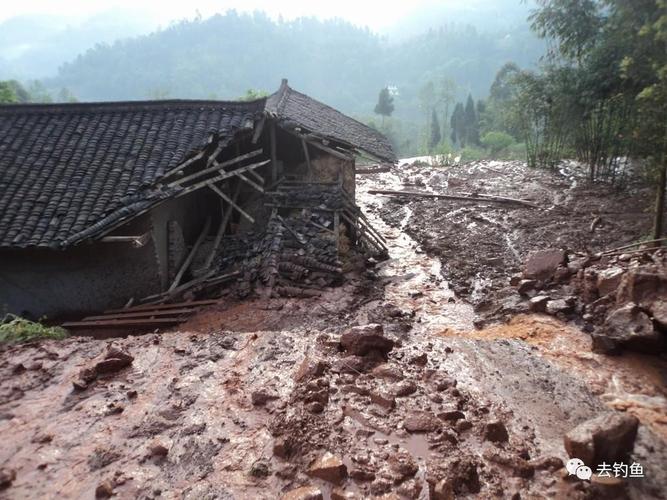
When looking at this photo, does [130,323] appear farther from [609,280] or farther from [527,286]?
[609,280]

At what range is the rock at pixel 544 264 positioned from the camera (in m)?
5.81

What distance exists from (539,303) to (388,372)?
9.29 ft

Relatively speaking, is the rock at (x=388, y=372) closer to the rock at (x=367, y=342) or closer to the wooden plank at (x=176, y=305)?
the rock at (x=367, y=342)

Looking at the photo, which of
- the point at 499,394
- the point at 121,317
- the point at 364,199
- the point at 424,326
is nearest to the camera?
the point at 499,394

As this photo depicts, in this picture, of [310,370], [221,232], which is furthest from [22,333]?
[221,232]

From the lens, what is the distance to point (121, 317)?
734cm

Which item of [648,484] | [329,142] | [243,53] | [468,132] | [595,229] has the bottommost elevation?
[648,484]

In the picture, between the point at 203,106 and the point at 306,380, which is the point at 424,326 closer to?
the point at 306,380

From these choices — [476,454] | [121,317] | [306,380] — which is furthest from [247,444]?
[121,317]

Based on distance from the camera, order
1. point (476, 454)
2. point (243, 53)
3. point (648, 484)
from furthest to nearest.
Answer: point (243, 53) → point (476, 454) → point (648, 484)

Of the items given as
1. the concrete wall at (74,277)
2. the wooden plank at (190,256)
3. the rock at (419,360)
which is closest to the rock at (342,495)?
the rock at (419,360)

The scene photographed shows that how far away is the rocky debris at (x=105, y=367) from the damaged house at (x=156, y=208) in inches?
146

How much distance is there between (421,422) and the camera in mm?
2924

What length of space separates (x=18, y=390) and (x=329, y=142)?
8.80m
